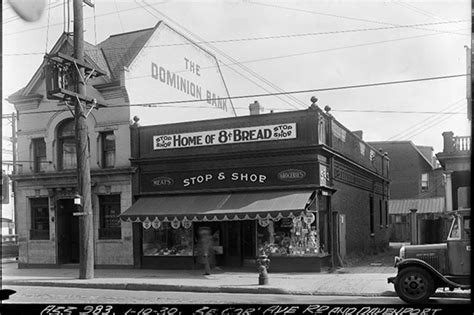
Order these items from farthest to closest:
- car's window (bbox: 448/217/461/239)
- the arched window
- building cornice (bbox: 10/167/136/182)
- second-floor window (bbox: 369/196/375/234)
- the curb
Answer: second-floor window (bbox: 369/196/375/234)
the arched window
the curb
building cornice (bbox: 10/167/136/182)
car's window (bbox: 448/217/461/239)

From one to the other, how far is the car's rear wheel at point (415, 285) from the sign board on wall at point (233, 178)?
4.06 metres

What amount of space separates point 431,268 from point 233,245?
5.32m

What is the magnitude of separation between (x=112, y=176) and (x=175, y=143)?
166cm

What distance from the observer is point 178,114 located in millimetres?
13570

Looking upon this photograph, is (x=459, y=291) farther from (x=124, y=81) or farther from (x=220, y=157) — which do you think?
(x=124, y=81)

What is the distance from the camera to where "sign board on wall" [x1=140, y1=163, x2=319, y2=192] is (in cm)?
1082

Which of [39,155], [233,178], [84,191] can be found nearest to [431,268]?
[233,178]

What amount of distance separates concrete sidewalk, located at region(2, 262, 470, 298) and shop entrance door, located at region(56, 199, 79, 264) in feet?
1.04

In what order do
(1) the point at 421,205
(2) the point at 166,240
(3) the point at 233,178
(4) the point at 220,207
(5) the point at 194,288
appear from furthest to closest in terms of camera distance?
(2) the point at 166,240 → (3) the point at 233,178 → (4) the point at 220,207 → (5) the point at 194,288 → (1) the point at 421,205

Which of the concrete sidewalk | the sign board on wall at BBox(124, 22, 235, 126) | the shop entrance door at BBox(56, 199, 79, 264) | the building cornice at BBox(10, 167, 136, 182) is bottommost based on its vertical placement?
the concrete sidewalk

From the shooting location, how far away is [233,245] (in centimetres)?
1138

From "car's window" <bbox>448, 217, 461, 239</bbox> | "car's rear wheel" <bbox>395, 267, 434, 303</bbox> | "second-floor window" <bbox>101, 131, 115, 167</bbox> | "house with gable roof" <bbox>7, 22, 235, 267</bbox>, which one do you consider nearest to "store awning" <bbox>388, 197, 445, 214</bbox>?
"car's window" <bbox>448, 217, 461, 239</bbox>

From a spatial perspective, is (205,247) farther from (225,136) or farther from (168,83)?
(168,83)

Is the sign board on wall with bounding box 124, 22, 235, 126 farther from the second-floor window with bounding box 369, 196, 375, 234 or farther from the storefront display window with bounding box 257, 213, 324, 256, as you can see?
the second-floor window with bounding box 369, 196, 375, 234
